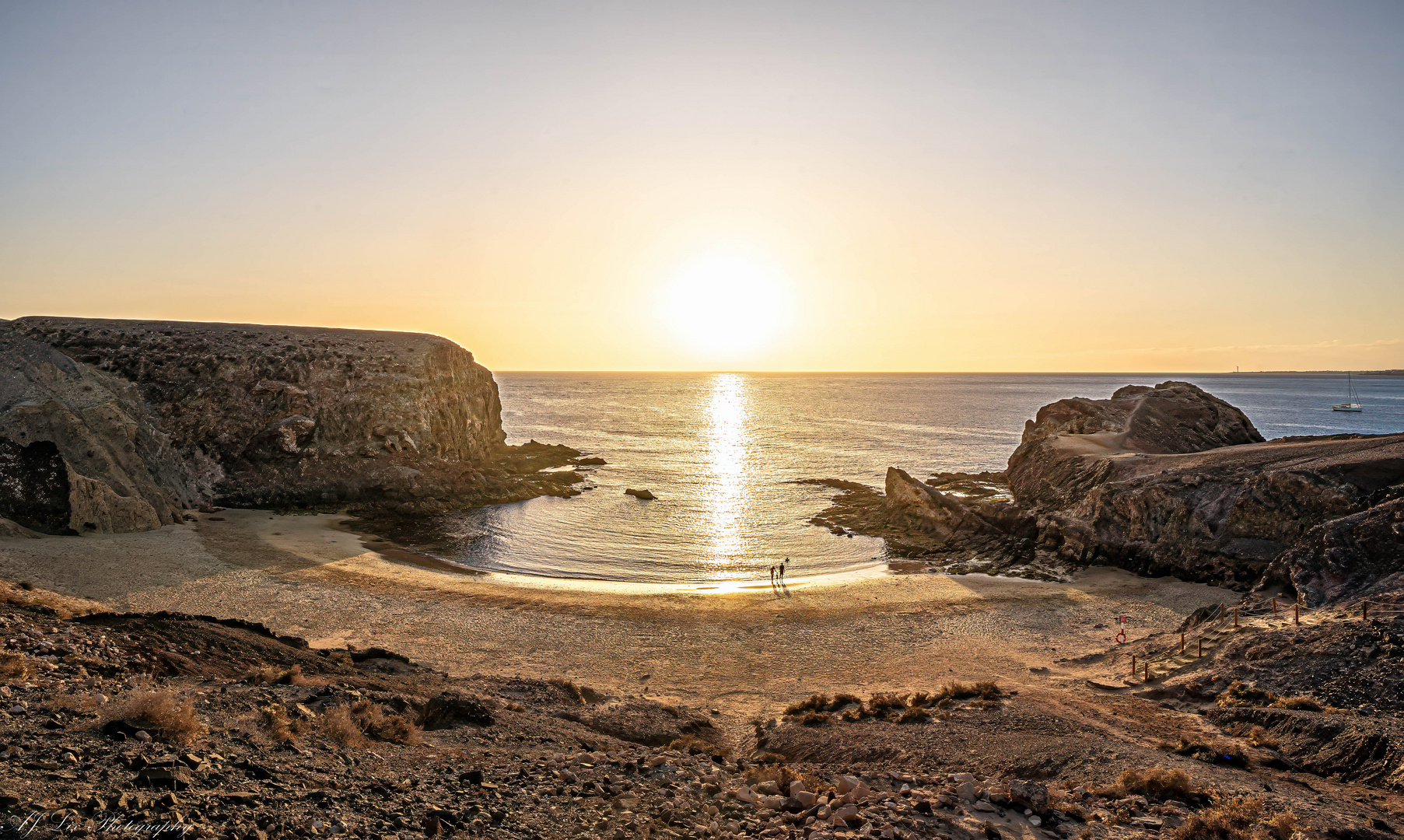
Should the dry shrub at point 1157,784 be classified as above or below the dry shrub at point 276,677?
below

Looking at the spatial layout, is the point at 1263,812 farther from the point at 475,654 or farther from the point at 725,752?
the point at 475,654

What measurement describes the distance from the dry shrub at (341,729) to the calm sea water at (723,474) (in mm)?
21969

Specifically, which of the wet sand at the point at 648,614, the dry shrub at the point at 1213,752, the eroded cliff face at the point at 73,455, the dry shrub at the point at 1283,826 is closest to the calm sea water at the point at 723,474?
the wet sand at the point at 648,614

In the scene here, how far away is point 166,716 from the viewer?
9.55 m

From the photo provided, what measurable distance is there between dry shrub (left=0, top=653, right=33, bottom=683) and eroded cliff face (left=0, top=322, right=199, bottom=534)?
24.5 m

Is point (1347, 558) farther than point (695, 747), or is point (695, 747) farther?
point (1347, 558)

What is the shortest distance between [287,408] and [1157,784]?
50.1m

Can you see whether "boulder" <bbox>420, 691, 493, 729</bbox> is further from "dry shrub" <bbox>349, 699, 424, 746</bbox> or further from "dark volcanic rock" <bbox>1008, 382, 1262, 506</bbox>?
"dark volcanic rock" <bbox>1008, 382, 1262, 506</bbox>

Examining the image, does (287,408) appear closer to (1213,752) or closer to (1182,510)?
(1213,752)

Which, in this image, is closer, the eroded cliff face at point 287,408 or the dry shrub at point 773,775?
the dry shrub at point 773,775

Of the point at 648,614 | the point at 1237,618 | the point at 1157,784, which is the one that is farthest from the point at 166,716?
the point at 1237,618

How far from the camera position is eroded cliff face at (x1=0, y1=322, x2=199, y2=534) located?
100ft

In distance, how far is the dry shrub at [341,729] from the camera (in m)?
11.2

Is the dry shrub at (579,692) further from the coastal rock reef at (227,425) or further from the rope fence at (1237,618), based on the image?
the coastal rock reef at (227,425)
